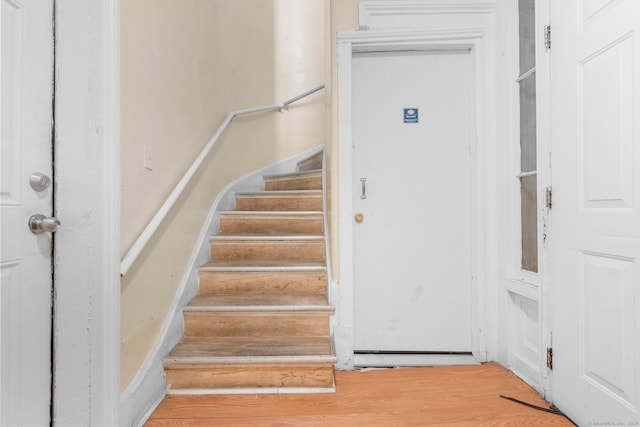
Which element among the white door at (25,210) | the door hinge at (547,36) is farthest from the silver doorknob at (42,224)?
the door hinge at (547,36)

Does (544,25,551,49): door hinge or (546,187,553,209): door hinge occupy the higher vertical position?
(544,25,551,49): door hinge

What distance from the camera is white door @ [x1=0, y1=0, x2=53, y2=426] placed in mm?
978

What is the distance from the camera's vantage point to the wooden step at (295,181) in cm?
290

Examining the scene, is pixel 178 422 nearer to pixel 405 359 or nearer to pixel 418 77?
pixel 405 359

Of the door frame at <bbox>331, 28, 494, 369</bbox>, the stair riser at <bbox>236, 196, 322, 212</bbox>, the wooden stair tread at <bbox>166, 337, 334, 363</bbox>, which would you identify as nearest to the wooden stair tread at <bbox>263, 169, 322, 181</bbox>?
the stair riser at <bbox>236, 196, 322, 212</bbox>

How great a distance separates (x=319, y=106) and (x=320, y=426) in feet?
9.17

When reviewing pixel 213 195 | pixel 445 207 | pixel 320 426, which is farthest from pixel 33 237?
pixel 445 207

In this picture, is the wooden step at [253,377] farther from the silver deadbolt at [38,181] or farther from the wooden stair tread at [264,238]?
the silver deadbolt at [38,181]

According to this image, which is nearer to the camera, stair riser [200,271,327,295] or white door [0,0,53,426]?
white door [0,0,53,426]

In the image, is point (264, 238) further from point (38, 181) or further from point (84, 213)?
point (38, 181)

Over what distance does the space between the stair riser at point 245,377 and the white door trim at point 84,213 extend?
43 centimetres

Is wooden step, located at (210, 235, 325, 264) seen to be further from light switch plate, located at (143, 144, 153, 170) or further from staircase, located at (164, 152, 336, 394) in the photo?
light switch plate, located at (143, 144, 153, 170)

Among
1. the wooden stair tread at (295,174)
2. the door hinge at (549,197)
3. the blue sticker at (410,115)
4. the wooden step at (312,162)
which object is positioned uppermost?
the blue sticker at (410,115)

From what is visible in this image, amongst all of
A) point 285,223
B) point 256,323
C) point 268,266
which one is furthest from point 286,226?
point 256,323
